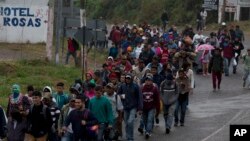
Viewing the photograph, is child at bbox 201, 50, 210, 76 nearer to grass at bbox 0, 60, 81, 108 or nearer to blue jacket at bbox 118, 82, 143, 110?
grass at bbox 0, 60, 81, 108

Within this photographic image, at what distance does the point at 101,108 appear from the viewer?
1792cm

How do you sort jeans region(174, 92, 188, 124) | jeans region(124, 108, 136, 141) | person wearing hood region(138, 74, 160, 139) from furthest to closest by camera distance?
jeans region(174, 92, 188, 124) < person wearing hood region(138, 74, 160, 139) < jeans region(124, 108, 136, 141)

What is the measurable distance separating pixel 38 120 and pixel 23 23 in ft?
84.2

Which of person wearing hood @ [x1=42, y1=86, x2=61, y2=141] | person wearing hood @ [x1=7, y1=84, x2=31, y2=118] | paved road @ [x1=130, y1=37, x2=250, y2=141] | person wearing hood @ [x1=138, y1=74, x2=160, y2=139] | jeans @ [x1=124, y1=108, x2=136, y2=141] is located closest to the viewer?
person wearing hood @ [x1=7, y1=84, x2=31, y2=118]

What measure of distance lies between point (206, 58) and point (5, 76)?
8222 mm

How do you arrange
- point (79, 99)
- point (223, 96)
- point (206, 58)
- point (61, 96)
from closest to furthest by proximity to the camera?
point (79, 99) → point (61, 96) → point (223, 96) → point (206, 58)

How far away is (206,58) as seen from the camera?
34.0 metres

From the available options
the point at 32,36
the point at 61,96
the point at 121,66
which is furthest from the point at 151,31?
the point at 61,96

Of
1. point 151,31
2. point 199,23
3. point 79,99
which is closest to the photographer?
point 79,99

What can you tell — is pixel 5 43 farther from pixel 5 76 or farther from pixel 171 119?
pixel 171 119

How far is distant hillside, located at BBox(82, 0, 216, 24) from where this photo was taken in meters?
68.7

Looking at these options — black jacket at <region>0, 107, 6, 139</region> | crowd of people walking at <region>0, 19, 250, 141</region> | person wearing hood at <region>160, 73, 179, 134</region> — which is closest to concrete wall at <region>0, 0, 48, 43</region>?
crowd of people walking at <region>0, 19, 250, 141</region>

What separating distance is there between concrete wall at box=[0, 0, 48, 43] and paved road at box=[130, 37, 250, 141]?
11.0 metres

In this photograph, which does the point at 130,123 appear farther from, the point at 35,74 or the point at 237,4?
the point at 237,4
